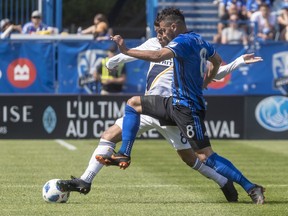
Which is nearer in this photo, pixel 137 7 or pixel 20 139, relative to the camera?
pixel 20 139

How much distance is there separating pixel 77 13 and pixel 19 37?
13155mm

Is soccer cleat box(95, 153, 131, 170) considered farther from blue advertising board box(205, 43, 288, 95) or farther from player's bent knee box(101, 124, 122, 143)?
blue advertising board box(205, 43, 288, 95)

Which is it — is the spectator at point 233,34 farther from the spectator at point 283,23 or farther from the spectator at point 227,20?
the spectator at point 283,23

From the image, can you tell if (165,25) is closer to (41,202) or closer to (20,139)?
(41,202)

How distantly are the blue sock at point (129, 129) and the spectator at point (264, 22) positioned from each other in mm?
14334

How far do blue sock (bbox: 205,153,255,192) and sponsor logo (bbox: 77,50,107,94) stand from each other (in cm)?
1192

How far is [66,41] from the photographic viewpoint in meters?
21.9

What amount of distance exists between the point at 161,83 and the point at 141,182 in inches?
70.7

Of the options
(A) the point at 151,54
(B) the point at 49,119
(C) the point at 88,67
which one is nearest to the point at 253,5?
(C) the point at 88,67

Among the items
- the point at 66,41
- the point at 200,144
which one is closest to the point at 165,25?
the point at 200,144

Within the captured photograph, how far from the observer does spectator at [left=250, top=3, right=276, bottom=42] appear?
2406 centimetres

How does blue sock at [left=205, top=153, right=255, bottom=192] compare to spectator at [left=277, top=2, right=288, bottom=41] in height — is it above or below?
below

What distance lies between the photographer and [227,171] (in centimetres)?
1001

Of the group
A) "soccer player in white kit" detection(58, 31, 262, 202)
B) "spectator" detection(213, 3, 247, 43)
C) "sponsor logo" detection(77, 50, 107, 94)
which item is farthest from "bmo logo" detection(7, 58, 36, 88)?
"soccer player in white kit" detection(58, 31, 262, 202)
